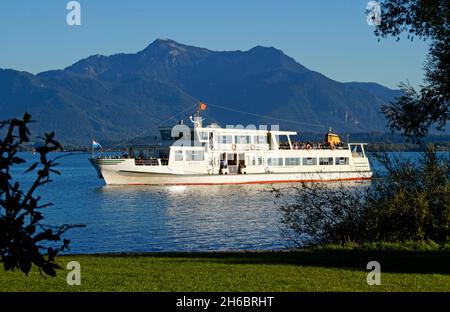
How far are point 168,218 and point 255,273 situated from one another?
25.3 metres

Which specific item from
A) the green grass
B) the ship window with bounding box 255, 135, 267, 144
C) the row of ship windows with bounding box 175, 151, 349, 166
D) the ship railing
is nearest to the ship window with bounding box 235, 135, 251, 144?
the ship window with bounding box 255, 135, 267, 144

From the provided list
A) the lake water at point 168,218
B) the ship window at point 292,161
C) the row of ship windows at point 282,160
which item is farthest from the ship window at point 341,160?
the lake water at point 168,218

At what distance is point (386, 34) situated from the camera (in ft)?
62.8

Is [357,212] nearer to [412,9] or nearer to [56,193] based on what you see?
[412,9]

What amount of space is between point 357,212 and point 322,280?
30.3ft

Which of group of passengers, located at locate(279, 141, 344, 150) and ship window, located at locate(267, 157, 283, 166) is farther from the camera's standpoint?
group of passengers, located at locate(279, 141, 344, 150)

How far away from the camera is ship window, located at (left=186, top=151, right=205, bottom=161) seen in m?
63.4

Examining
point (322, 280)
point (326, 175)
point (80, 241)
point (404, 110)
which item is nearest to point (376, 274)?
point (322, 280)

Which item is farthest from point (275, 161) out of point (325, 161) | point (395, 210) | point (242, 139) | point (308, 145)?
point (395, 210)

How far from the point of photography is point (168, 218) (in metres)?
37.7

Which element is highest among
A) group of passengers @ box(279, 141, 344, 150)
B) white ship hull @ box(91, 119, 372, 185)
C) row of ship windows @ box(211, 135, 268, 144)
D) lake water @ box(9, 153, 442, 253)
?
row of ship windows @ box(211, 135, 268, 144)

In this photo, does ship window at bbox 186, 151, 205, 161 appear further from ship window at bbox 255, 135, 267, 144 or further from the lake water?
ship window at bbox 255, 135, 267, 144

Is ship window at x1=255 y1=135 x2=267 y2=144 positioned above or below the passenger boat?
above

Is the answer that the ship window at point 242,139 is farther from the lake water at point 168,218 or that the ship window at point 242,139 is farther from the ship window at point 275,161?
the lake water at point 168,218
